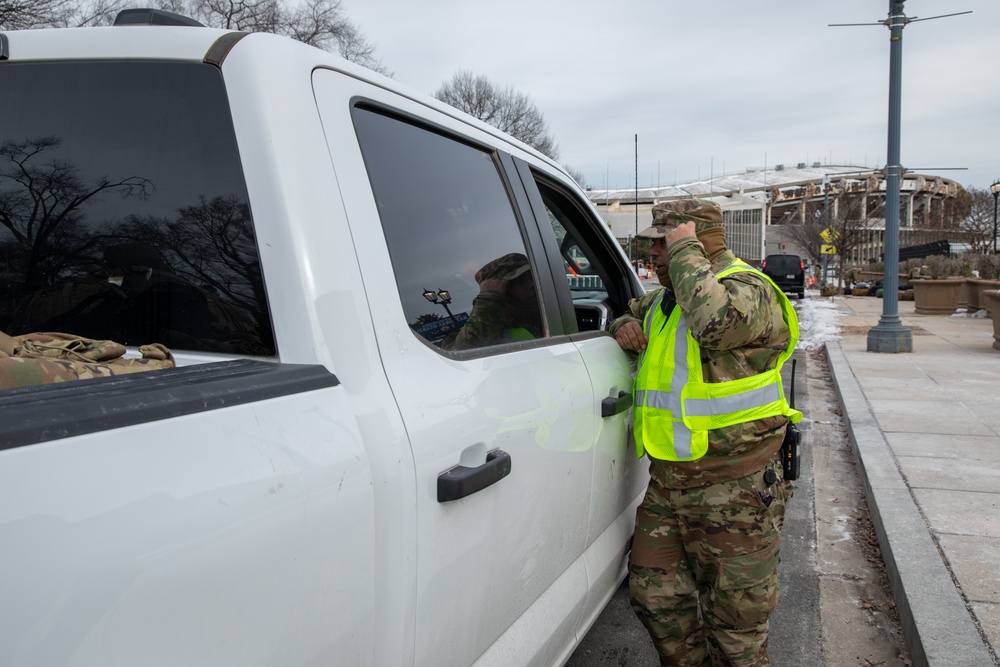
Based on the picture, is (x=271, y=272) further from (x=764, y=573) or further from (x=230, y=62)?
(x=764, y=573)

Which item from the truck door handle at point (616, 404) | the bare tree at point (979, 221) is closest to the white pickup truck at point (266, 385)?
the truck door handle at point (616, 404)

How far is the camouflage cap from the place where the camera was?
2.08 m

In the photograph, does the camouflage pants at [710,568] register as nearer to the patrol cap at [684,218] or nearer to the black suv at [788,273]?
the patrol cap at [684,218]

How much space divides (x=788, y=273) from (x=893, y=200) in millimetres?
23051

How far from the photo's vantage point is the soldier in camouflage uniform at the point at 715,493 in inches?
97.0

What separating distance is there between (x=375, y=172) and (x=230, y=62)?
14.2 inches

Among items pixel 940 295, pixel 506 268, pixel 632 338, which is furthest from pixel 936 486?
pixel 940 295

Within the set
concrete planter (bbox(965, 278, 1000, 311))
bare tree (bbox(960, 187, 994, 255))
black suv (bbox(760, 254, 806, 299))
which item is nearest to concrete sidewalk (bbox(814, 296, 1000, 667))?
concrete planter (bbox(965, 278, 1000, 311))

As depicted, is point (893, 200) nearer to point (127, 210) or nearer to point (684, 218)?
point (684, 218)

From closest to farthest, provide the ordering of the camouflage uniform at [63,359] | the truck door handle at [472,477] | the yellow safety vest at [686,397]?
the camouflage uniform at [63,359] < the truck door handle at [472,477] < the yellow safety vest at [686,397]

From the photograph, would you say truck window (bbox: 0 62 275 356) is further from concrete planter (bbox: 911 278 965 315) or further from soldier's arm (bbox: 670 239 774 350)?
concrete planter (bbox: 911 278 965 315)

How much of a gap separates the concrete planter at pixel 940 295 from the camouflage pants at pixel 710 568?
17.7 metres

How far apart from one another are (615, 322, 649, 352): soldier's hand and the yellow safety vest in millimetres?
124

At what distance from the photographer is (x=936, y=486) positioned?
472cm
